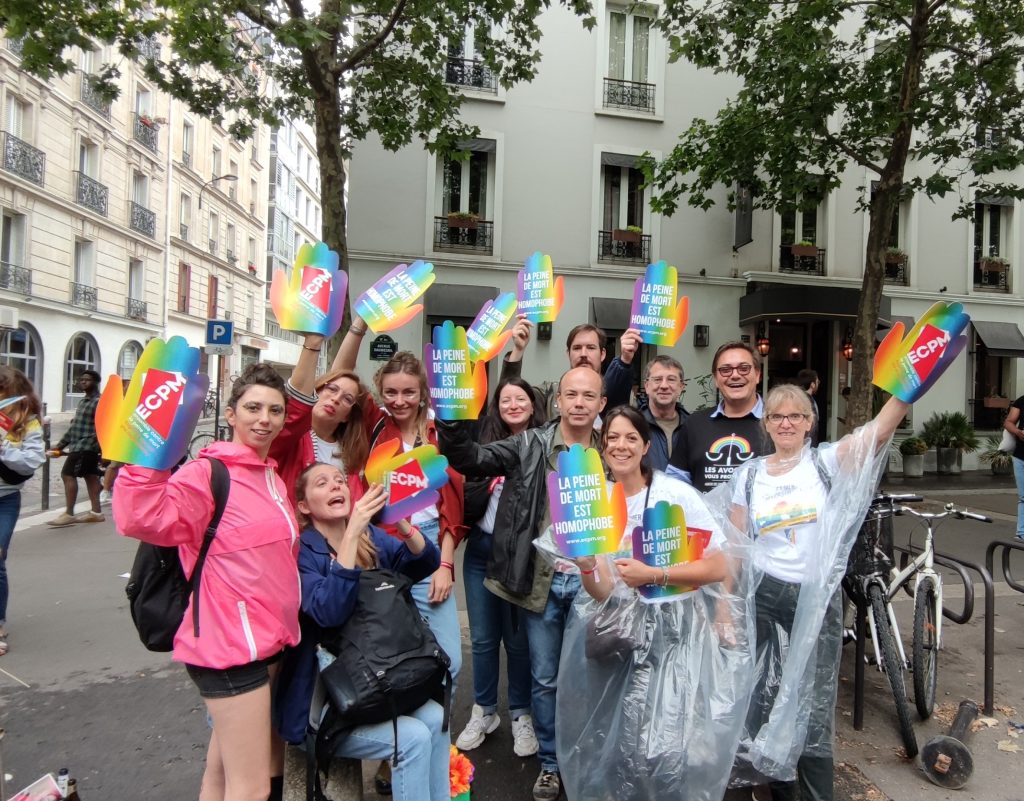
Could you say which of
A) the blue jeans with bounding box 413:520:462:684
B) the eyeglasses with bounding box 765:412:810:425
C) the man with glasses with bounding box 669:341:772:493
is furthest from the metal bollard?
the blue jeans with bounding box 413:520:462:684

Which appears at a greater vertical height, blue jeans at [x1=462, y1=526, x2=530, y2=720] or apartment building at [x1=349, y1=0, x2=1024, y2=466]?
apartment building at [x1=349, y1=0, x2=1024, y2=466]

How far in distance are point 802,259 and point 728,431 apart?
12.2 metres

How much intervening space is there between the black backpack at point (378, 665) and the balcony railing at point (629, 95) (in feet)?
42.9

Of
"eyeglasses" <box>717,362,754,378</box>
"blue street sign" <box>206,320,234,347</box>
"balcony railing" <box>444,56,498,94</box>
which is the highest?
"balcony railing" <box>444,56,498,94</box>

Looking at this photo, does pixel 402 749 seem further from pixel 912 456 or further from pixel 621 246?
pixel 912 456

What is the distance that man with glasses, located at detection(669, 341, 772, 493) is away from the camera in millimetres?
3018

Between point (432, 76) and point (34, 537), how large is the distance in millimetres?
7989

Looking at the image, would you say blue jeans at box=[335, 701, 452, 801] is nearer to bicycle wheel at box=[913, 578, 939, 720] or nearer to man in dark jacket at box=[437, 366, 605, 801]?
man in dark jacket at box=[437, 366, 605, 801]

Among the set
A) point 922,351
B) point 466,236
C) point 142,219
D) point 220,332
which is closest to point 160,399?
point 922,351

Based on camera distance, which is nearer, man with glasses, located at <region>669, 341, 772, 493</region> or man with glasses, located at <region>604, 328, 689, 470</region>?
man with glasses, located at <region>669, 341, 772, 493</region>

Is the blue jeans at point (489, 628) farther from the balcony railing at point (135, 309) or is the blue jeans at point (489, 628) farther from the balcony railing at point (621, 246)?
the balcony railing at point (135, 309)

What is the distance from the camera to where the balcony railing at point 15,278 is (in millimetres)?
18328

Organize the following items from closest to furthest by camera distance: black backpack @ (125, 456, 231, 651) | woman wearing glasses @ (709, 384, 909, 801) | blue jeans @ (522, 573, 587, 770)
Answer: black backpack @ (125, 456, 231, 651), woman wearing glasses @ (709, 384, 909, 801), blue jeans @ (522, 573, 587, 770)

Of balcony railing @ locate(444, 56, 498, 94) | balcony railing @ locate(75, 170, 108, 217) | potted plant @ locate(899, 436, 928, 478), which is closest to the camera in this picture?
balcony railing @ locate(444, 56, 498, 94)
